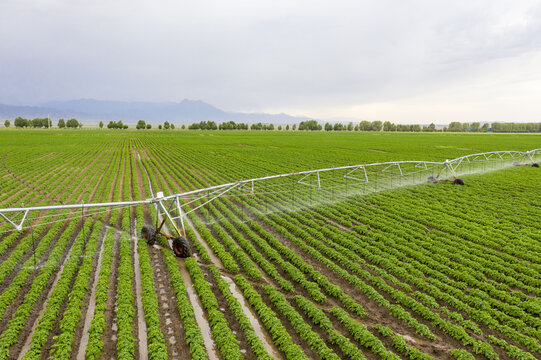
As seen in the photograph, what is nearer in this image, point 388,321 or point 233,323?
point 233,323

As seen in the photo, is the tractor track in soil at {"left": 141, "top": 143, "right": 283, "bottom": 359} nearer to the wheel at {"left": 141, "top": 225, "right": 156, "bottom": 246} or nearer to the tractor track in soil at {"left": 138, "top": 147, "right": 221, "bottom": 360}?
the tractor track in soil at {"left": 138, "top": 147, "right": 221, "bottom": 360}

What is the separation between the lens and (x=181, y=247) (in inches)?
537

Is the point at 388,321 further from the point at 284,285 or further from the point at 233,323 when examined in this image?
the point at 233,323

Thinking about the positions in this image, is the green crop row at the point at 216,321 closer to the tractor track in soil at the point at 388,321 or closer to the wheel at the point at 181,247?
the wheel at the point at 181,247

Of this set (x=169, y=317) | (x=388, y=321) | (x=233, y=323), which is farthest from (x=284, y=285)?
(x=169, y=317)

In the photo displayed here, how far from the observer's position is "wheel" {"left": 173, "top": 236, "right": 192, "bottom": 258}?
A: 13.6 m

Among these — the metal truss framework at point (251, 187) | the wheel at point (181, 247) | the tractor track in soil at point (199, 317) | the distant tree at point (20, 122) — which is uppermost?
the distant tree at point (20, 122)

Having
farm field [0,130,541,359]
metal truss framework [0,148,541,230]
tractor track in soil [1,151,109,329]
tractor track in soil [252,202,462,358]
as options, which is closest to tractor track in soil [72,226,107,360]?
farm field [0,130,541,359]

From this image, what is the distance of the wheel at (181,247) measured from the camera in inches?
535

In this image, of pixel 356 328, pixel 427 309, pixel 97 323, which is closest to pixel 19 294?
pixel 97 323

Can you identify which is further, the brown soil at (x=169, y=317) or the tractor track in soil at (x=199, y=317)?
the tractor track in soil at (x=199, y=317)

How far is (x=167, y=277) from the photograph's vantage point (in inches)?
480

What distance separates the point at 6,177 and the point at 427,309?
39.4m

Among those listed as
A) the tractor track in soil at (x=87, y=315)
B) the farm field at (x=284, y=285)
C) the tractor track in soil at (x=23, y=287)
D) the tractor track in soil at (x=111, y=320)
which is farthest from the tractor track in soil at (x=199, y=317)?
the tractor track in soil at (x=23, y=287)
